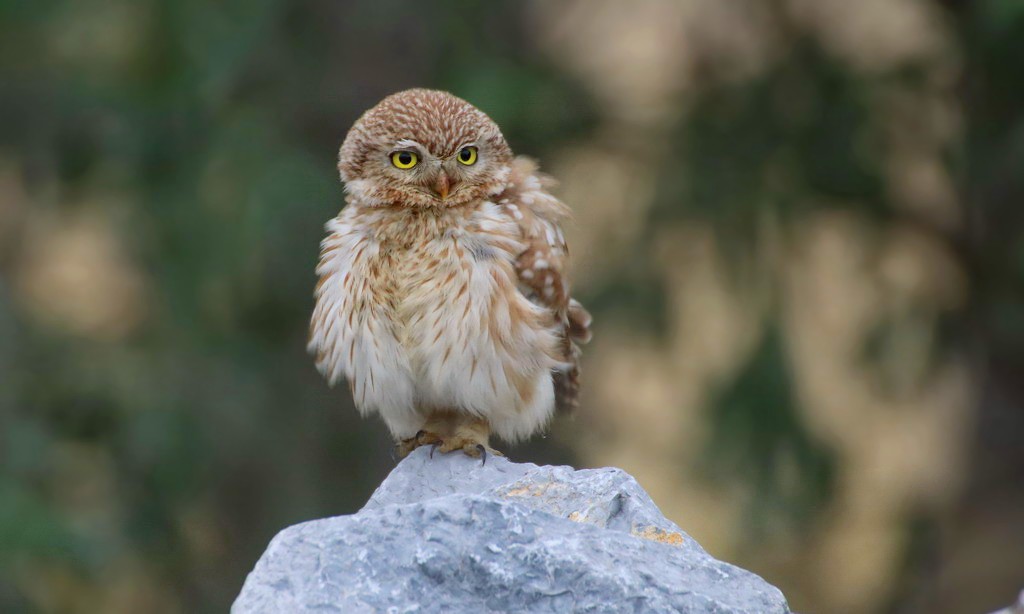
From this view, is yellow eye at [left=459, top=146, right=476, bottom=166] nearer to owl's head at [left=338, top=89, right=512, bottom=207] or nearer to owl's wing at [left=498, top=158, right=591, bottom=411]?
owl's head at [left=338, top=89, right=512, bottom=207]

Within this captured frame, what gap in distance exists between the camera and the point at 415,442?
3.93m

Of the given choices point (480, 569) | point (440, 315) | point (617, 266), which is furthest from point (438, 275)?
point (617, 266)

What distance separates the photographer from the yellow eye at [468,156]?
145 inches

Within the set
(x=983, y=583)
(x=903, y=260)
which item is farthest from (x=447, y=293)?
(x=983, y=583)

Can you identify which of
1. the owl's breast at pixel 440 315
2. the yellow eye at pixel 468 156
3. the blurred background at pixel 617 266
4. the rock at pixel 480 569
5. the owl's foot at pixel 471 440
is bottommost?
the rock at pixel 480 569

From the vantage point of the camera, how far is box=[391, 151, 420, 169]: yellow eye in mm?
3610

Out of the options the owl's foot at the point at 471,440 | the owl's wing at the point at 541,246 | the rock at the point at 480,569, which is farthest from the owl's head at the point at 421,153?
the rock at the point at 480,569

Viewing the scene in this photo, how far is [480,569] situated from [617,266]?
15.2 ft

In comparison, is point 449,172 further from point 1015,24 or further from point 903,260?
point 903,260

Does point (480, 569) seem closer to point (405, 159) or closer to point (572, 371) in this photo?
point (405, 159)

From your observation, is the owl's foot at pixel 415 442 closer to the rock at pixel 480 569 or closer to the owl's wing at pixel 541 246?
the owl's wing at pixel 541 246

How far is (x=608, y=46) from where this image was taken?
25.5ft

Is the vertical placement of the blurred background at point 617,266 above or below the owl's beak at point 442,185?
above

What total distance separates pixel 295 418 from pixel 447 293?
4.23 m
